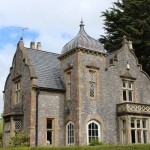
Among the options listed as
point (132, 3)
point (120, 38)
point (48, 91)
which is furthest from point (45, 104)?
point (132, 3)

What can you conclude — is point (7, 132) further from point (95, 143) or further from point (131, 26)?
point (131, 26)

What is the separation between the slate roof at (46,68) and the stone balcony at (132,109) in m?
4.78

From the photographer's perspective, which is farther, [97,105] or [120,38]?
[120,38]

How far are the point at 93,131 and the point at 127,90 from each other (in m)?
5.09

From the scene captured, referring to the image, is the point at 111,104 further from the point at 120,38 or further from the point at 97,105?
the point at 120,38

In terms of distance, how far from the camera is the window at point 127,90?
27166 millimetres

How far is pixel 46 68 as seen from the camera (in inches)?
1080

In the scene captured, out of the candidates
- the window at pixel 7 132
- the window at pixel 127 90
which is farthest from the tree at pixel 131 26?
the window at pixel 7 132

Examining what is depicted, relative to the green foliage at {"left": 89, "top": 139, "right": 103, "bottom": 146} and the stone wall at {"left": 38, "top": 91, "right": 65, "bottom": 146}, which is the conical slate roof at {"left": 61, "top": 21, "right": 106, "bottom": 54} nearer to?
the stone wall at {"left": 38, "top": 91, "right": 65, "bottom": 146}

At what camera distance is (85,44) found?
25375mm

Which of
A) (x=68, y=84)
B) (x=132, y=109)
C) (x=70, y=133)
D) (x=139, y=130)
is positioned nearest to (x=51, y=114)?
→ (x=70, y=133)

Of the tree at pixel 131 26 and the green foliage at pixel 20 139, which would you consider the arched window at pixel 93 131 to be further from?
the tree at pixel 131 26

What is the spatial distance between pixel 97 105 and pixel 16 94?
23.7 ft

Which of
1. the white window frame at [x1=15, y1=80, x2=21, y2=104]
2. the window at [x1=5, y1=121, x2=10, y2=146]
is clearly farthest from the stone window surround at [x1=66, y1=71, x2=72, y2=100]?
the window at [x1=5, y1=121, x2=10, y2=146]
